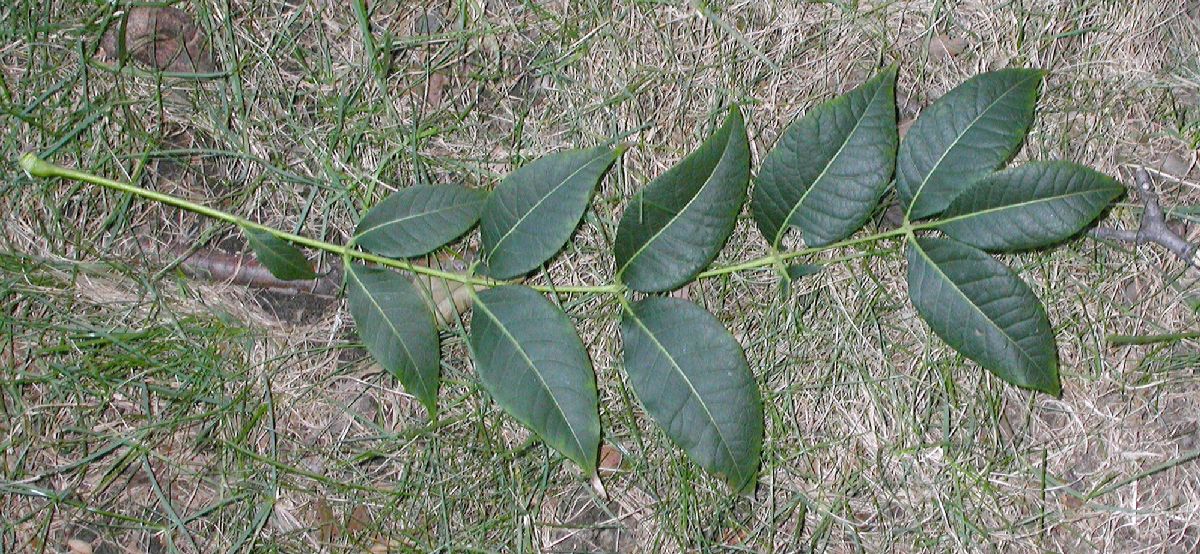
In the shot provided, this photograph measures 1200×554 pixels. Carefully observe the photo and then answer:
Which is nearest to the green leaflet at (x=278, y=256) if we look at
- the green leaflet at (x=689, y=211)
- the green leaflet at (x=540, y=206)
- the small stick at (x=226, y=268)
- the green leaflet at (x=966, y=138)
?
the small stick at (x=226, y=268)

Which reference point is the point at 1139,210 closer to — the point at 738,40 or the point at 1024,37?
the point at 1024,37

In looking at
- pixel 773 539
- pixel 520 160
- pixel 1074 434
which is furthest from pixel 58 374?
pixel 1074 434

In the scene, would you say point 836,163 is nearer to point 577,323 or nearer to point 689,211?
point 689,211

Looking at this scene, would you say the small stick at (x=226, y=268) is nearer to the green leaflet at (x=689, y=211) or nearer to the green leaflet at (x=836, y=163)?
the green leaflet at (x=689, y=211)

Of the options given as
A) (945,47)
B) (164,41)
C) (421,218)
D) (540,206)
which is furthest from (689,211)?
(164,41)

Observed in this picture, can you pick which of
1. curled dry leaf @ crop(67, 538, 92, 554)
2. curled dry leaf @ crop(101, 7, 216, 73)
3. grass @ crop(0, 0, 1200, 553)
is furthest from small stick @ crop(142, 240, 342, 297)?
curled dry leaf @ crop(67, 538, 92, 554)

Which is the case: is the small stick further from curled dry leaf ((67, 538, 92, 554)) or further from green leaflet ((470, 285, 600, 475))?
curled dry leaf ((67, 538, 92, 554))
